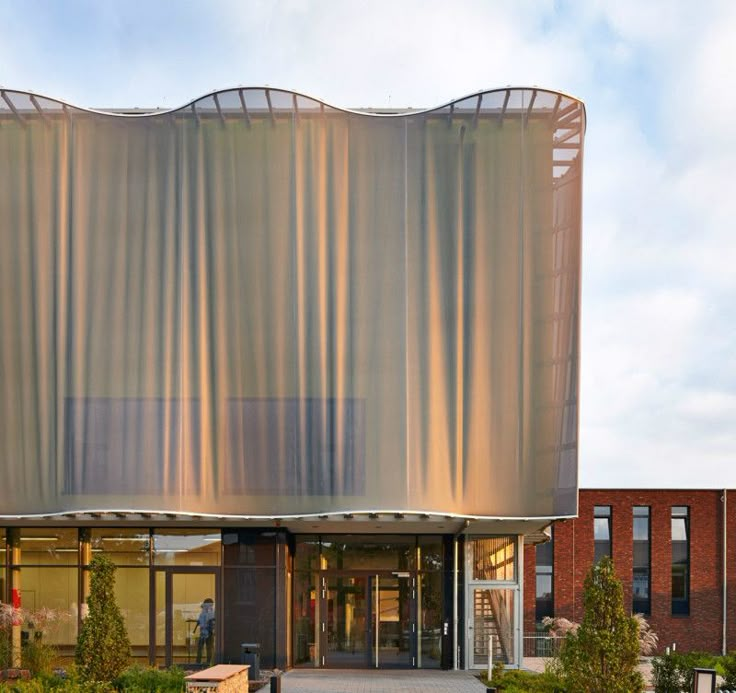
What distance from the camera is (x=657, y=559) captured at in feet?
145

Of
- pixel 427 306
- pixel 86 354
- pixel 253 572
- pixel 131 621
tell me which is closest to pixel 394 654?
pixel 253 572

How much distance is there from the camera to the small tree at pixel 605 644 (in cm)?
1647

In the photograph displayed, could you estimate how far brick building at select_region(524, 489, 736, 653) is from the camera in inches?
1720

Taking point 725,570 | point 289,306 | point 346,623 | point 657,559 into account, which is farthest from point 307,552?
point 725,570

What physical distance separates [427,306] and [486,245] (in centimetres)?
211

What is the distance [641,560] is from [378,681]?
883 inches

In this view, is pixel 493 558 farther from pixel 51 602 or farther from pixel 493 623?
pixel 51 602

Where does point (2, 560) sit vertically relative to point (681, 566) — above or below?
above

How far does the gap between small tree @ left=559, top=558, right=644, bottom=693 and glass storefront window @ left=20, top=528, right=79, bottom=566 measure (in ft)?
48.3

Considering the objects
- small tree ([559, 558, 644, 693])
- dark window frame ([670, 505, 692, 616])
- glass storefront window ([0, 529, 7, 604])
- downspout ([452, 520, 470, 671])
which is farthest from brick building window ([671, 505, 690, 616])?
small tree ([559, 558, 644, 693])

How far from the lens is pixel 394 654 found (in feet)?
91.8

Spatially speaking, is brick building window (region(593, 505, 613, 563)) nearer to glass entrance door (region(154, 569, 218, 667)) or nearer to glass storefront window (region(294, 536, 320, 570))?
glass storefront window (region(294, 536, 320, 570))

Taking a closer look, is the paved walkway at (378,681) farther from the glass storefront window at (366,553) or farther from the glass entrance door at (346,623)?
the glass storefront window at (366,553)

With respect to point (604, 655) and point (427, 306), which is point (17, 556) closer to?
point (427, 306)
